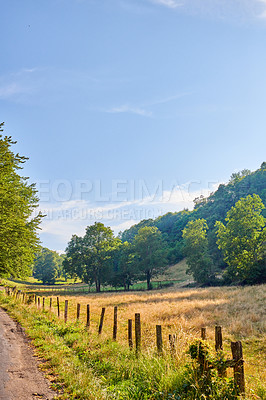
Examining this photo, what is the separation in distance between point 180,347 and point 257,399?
2.15 meters

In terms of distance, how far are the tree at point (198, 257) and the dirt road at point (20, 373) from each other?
4543 cm

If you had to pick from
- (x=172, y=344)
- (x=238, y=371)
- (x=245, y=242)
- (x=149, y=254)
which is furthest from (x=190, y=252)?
(x=238, y=371)

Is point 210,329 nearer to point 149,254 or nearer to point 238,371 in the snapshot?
point 238,371

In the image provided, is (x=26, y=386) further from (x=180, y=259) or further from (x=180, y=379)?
(x=180, y=259)

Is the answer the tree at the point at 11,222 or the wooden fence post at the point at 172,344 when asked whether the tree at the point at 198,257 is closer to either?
the tree at the point at 11,222

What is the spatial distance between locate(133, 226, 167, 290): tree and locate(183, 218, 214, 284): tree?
661 cm

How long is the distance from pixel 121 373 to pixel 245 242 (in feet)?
123

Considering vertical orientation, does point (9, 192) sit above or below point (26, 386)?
above

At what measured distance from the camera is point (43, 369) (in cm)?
706

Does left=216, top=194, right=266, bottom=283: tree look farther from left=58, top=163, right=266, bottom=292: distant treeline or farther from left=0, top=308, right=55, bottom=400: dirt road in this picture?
left=0, top=308, right=55, bottom=400: dirt road

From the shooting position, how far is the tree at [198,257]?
167 feet

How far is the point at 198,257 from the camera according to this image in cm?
5272

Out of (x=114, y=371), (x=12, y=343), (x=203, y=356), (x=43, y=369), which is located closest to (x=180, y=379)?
(x=203, y=356)

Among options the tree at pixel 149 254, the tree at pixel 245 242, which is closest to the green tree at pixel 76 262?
the tree at pixel 149 254
